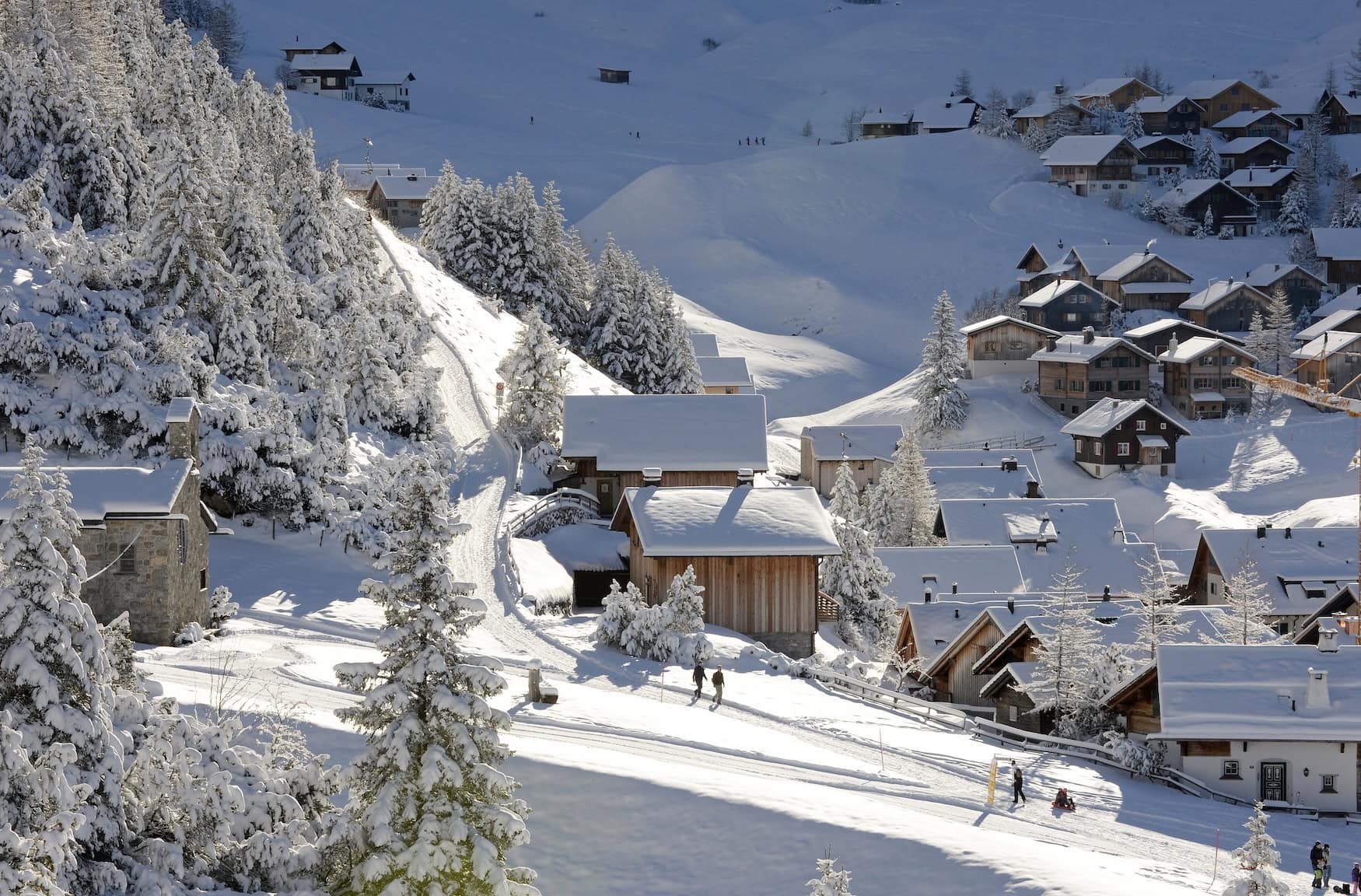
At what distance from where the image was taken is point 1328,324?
101062mm

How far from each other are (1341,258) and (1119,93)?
4577 centimetres

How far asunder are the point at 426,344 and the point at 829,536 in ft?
99.5

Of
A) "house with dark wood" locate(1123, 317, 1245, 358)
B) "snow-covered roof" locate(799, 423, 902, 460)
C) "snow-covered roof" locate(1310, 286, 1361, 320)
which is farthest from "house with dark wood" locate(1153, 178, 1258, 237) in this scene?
"snow-covered roof" locate(799, 423, 902, 460)

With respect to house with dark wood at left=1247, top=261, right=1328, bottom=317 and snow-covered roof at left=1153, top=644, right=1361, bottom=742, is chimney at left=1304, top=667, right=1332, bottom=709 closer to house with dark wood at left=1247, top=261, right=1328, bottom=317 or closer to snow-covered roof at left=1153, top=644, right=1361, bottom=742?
snow-covered roof at left=1153, top=644, right=1361, bottom=742

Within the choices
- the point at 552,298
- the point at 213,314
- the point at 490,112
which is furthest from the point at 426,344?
the point at 490,112

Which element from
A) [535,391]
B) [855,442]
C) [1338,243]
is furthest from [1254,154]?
[535,391]

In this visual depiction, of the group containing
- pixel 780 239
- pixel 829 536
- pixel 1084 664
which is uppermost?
pixel 780 239

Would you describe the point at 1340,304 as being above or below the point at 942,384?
above

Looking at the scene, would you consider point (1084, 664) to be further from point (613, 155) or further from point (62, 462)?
point (613, 155)

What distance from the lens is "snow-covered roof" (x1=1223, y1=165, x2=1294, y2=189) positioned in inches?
5256

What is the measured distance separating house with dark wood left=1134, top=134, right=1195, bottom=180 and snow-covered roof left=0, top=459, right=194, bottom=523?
123 metres

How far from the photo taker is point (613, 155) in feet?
509

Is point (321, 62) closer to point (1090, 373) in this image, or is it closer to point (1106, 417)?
point (1090, 373)

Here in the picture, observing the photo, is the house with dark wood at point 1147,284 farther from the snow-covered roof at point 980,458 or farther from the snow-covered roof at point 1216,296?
the snow-covered roof at point 980,458
